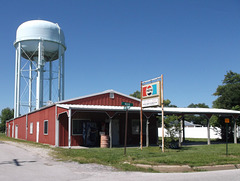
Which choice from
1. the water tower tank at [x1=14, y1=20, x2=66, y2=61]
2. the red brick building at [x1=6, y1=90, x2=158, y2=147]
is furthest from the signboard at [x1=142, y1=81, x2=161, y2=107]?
the water tower tank at [x1=14, y1=20, x2=66, y2=61]

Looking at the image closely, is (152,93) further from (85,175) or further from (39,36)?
(39,36)

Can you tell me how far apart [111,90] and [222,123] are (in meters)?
12.1

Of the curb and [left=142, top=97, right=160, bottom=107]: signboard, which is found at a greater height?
[left=142, top=97, right=160, bottom=107]: signboard

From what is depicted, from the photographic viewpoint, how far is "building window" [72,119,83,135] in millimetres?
22464

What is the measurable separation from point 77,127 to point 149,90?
7782 mm

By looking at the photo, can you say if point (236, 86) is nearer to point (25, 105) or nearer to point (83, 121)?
point (83, 121)

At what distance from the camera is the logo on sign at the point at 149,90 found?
17.1 meters

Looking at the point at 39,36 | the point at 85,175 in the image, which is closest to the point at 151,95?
the point at 85,175

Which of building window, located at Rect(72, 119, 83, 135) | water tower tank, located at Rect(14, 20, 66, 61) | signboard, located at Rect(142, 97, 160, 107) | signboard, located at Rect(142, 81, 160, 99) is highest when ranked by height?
water tower tank, located at Rect(14, 20, 66, 61)

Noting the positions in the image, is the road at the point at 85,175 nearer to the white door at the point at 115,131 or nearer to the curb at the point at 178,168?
the curb at the point at 178,168

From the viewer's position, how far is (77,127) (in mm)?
22625

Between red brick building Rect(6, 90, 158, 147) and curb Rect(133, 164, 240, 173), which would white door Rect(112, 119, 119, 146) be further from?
curb Rect(133, 164, 240, 173)

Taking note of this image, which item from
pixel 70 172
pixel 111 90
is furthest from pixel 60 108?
pixel 70 172

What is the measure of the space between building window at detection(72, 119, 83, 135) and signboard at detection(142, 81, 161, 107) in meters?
6.84
